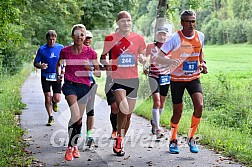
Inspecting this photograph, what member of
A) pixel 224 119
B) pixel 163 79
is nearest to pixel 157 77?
pixel 163 79

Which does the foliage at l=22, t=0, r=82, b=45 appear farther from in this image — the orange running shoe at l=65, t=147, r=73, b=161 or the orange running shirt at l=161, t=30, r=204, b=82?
the orange running shirt at l=161, t=30, r=204, b=82

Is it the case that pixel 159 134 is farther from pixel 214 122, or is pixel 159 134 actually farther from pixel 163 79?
pixel 214 122

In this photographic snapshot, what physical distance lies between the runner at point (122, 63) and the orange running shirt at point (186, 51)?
1.92ft

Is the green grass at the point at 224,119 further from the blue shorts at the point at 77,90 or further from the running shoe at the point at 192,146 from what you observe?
the blue shorts at the point at 77,90

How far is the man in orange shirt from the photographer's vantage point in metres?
6.91

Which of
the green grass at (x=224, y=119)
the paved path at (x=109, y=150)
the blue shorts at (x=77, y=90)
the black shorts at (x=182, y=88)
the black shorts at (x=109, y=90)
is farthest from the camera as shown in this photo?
the black shorts at (x=109, y=90)

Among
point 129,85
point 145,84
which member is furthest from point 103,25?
point 129,85

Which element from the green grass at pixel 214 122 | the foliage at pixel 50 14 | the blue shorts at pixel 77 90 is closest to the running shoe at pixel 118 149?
the blue shorts at pixel 77 90

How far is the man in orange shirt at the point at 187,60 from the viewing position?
6906 mm

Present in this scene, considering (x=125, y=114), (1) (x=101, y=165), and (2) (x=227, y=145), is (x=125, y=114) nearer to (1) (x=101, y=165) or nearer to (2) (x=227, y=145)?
(1) (x=101, y=165)

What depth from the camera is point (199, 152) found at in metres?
7.36

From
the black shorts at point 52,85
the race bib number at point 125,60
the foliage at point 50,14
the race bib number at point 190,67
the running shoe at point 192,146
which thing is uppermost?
the foliage at point 50,14

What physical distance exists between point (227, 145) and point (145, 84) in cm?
841

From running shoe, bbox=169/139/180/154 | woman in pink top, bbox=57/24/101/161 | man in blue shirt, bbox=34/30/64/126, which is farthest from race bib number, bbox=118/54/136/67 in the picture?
man in blue shirt, bbox=34/30/64/126
